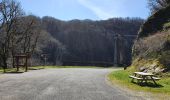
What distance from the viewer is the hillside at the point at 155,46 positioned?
1227 inches

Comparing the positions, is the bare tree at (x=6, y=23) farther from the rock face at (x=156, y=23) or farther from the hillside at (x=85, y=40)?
the hillside at (x=85, y=40)

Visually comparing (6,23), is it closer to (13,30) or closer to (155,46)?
(13,30)

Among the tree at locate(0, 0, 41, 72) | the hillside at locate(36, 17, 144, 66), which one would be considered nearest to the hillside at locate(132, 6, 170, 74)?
the tree at locate(0, 0, 41, 72)

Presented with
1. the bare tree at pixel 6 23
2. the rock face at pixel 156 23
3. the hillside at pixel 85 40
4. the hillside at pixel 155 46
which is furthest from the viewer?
the hillside at pixel 85 40

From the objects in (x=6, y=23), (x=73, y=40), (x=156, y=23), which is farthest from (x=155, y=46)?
(x=73, y=40)

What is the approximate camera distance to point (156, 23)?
4375 cm

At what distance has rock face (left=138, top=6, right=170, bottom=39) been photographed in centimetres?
4256

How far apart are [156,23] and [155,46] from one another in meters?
9.02

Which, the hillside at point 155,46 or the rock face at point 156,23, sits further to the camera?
the rock face at point 156,23

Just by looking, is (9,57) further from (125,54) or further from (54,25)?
(54,25)

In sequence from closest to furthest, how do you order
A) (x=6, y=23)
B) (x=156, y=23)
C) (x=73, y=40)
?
1. (x=156, y=23)
2. (x=6, y=23)
3. (x=73, y=40)

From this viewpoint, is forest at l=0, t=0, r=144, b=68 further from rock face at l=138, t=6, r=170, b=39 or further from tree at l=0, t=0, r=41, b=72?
rock face at l=138, t=6, r=170, b=39

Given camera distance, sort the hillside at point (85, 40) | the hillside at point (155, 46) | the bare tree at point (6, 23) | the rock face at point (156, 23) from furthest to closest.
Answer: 1. the hillside at point (85, 40)
2. the bare tree at point (6, 23)
3. the rock face at point (156, 23)
4. the hillside at point (155, 46)

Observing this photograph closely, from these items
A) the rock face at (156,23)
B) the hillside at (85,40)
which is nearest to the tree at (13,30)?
the rock face at (156,23)
